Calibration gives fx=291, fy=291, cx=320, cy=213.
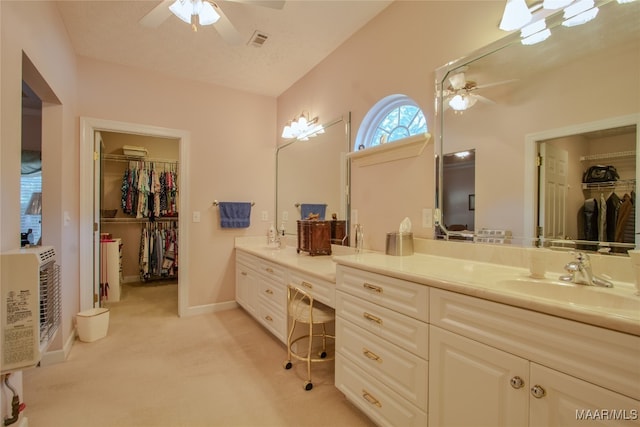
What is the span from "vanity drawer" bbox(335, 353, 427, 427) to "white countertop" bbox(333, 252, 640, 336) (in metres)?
0.57

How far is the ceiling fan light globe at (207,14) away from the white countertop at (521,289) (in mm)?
1674

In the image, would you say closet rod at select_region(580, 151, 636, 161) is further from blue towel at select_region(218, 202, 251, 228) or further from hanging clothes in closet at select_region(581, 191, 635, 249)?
blue towel at select_region(218, 202, 251, 228)

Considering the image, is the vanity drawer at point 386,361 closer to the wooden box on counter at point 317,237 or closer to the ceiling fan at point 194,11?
the wooden box on counter at point 317,237

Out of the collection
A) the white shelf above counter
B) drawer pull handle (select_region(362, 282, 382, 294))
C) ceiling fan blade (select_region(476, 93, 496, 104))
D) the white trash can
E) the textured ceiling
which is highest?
the textured ceiling

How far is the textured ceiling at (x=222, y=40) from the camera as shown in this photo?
2.19 metres

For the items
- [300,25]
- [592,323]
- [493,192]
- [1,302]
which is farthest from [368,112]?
[1,302]

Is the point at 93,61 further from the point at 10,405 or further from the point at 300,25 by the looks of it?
the point at 10,405

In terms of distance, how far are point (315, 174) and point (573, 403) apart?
8.22ft

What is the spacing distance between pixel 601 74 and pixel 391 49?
4.23 feet

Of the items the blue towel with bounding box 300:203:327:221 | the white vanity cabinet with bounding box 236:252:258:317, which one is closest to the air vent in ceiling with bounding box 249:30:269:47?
the blue towel with bounding box 300:203:327:221

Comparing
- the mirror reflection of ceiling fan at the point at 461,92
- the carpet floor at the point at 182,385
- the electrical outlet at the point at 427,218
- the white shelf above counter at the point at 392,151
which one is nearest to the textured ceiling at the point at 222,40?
the mirror reflection of ceiling fan at the point at 461,92

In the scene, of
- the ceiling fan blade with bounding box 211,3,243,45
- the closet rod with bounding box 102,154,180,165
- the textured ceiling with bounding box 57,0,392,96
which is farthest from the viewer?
the closet rod with bounding box 102,154,180,165

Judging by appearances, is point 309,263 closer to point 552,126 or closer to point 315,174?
point 315,174

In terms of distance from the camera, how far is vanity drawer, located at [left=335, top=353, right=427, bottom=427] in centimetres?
130
